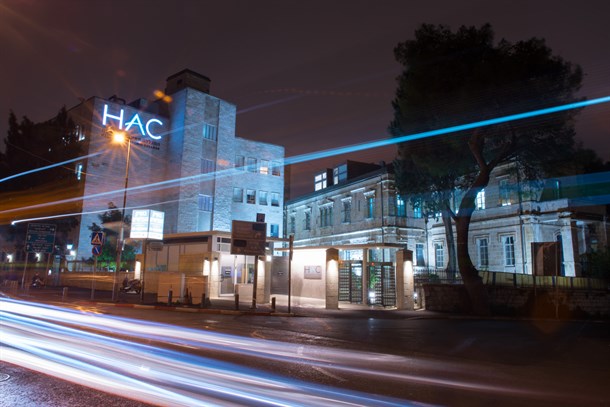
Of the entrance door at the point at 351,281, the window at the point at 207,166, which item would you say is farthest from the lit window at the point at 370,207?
the entrance door at the point at 351,281

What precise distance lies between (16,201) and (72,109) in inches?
407

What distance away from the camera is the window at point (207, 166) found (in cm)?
4328

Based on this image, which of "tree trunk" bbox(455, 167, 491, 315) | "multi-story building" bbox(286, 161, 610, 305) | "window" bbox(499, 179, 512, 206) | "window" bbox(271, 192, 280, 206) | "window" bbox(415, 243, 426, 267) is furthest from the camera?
"window" bbox(271, 192, 280, 206)

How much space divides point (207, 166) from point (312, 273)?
2135 centimetres

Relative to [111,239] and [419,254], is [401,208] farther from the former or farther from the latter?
[111,239]

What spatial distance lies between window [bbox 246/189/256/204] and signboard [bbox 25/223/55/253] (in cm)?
1917

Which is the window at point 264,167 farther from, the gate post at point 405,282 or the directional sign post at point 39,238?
the gate post at point 405,282

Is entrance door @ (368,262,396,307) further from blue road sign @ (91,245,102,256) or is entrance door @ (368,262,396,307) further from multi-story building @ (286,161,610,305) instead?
blue road sign @ (91,245,102,256)

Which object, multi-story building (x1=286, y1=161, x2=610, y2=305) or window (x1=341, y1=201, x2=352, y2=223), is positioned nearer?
multi-story building (x1=286, y1=161, x2=610, y2=305)

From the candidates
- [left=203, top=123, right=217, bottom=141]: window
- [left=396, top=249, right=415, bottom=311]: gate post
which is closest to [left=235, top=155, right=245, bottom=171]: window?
[left=203, top=123, right=217, bottom=141]: window

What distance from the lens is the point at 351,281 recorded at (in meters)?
26.4

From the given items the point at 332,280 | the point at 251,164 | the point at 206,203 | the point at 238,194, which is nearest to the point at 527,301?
the point at 332,280

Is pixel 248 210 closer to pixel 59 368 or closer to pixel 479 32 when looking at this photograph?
pixel 479 32

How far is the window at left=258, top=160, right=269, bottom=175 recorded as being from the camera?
47.0 metres
